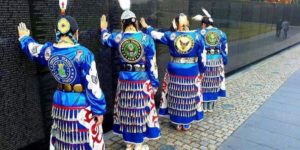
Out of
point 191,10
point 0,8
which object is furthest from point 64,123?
point 191,10

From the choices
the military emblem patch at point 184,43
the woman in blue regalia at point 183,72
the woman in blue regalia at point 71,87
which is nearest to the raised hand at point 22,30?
the woman in blue regalia at point 71,87

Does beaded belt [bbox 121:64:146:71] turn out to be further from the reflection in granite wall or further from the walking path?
the walking path

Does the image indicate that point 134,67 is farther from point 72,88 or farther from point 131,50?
point 72,88

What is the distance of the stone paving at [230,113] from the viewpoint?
4926 millimetres

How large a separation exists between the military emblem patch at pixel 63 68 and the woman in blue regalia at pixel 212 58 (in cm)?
347

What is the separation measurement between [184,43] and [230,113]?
7.63ft

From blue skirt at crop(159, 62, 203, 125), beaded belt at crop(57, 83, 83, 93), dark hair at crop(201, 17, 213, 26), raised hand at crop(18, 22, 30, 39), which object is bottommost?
blue skirt at crop(159, 62, 203, 125)

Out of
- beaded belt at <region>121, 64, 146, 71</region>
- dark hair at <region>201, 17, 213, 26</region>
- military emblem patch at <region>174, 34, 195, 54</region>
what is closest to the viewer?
beaded belt at <region>121, 64, 146, 71</region>

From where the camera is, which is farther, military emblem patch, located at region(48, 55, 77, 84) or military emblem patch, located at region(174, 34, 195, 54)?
military emblem patch, located at region(174, 34, 195, 54)

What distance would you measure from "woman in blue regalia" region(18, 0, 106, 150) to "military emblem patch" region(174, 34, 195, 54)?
210 centimetres

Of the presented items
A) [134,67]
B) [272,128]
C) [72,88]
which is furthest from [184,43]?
[272,128]

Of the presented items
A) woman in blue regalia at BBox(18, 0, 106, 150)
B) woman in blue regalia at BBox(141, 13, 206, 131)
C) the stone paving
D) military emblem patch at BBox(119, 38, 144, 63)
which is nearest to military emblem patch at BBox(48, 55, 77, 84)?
woman in blue regalia at BBox(18, 0, 106, 150)

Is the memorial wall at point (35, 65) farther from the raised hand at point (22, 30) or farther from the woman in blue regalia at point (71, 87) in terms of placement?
the woman in blue regalia at point (71, 87)

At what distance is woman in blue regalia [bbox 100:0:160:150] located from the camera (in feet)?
13.6
